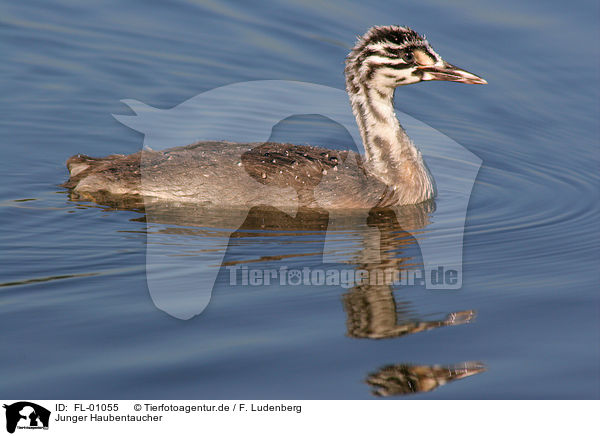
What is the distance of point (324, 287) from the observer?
8102mm

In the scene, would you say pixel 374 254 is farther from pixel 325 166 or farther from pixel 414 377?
pixel 414 377

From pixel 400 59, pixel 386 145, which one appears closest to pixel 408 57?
pixel 400 59

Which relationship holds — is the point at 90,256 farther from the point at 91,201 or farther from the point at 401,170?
the point at 401,170

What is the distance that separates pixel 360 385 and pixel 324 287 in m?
1.84

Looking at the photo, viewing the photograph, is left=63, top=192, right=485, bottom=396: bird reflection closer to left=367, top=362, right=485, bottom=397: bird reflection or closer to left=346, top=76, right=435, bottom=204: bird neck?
left=367, top=362, right=485, bottom=397: bird reflection
